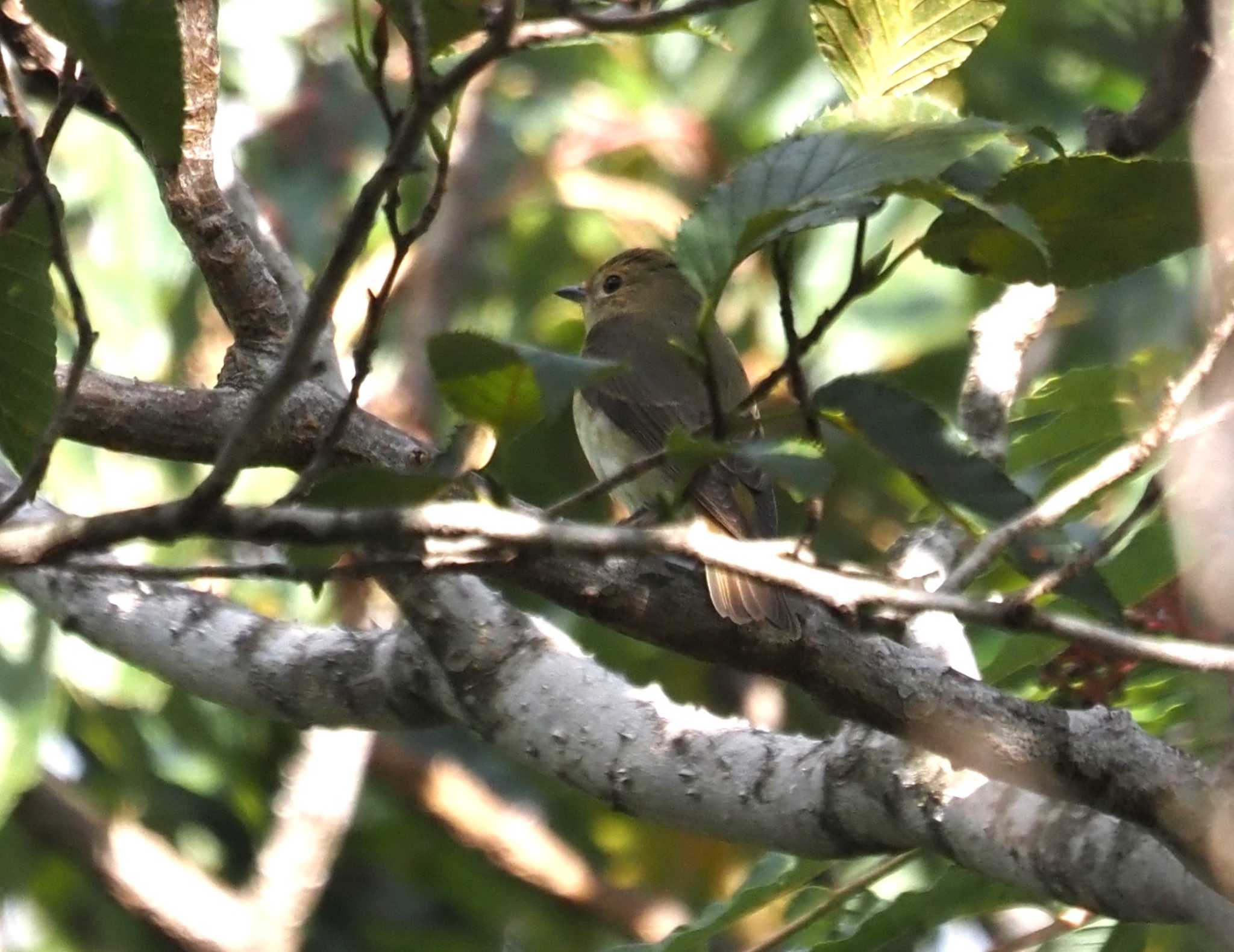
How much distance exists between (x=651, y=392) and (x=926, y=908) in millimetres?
2075

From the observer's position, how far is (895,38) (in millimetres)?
1631

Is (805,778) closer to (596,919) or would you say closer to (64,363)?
(64,363)

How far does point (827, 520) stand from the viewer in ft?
20.0

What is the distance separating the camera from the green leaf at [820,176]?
133cm

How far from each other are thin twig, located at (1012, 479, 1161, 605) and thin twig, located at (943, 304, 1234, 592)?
1.3 inches

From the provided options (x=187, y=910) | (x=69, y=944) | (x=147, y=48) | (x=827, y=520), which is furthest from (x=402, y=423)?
(x=147, y=48)

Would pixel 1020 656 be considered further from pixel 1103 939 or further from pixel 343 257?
pixel 343 257

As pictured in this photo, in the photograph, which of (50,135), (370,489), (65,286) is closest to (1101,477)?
(370,489)

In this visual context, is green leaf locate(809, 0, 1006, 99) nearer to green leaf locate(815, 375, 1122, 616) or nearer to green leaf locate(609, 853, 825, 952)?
green leaf locate(815, 375, 1122, 616)

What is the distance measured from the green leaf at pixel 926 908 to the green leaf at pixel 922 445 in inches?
42.5

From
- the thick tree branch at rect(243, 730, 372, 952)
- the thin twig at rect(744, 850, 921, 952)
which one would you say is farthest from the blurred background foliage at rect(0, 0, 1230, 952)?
the thin twig at rect(744, 850, 921, 952)

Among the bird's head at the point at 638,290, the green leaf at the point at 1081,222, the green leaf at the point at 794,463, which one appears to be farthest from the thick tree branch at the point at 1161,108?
the bird's head at the point at 638,290

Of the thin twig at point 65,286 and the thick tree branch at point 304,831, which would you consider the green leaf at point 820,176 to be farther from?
the thick tree branch at point 304,831

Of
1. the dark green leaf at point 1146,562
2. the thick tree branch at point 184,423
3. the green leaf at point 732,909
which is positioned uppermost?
the thick tree branch at point 184,423
